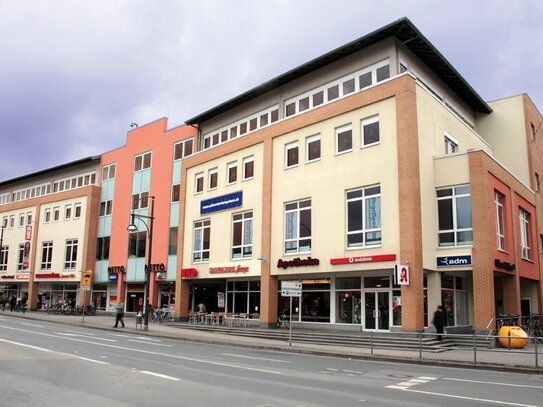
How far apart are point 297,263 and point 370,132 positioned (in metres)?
7.51

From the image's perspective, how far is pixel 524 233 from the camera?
29406 mm

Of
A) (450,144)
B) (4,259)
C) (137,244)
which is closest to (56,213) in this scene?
(4,259)

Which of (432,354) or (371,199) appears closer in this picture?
(432,354)

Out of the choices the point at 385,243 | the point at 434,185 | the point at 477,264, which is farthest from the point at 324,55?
the point at 477,264

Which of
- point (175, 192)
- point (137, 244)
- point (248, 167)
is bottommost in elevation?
point (137, 244)

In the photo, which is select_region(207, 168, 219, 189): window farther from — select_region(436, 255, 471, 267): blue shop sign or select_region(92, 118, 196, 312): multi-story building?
select_region(436, 255, 471, 267): blue shop sign

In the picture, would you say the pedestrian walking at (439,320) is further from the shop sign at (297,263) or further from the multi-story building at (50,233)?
the multi-story building at (50,233)

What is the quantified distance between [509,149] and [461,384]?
25.8 meters

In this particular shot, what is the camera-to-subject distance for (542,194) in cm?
3484

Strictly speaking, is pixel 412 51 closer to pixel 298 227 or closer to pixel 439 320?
pixel 298 227

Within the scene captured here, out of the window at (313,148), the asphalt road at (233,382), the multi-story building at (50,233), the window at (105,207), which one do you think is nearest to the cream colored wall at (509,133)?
the window at (313,148)

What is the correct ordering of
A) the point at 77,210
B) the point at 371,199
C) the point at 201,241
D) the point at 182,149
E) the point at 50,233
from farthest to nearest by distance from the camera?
the point at 50,233 < the point at 77,210 < the point at 182,149 < the point at 201,241 < the point at 371,199

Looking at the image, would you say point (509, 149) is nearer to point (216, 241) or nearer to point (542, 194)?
point (542, 194)

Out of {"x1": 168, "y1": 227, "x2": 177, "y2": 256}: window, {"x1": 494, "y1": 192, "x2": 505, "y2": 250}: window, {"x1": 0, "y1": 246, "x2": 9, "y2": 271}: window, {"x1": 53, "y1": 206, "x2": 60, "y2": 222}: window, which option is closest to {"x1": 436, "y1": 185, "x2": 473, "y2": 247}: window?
{"x1": 494, "y1": 192, "x2": 505, "y2": 250}: window
